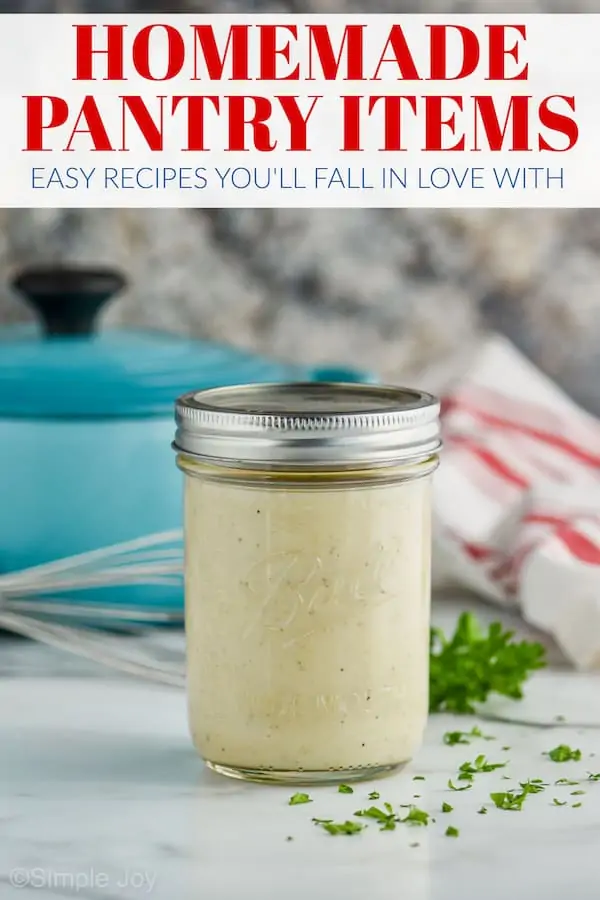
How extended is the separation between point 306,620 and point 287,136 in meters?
0.72

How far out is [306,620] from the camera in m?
0.64

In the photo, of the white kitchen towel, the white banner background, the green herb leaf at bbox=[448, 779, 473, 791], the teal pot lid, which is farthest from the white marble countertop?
the white banner background

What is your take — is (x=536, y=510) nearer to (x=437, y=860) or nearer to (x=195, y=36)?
(x=437, y=860)

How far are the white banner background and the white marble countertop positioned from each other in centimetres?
55

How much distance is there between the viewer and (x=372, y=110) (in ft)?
4.37

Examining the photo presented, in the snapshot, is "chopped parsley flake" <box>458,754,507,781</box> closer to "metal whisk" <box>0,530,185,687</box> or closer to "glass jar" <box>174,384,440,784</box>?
"glass jar" <box>174,384,440,784</box>

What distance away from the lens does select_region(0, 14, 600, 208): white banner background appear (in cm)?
121

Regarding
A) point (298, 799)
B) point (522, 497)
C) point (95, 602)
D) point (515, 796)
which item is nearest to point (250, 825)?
point (298, 799)

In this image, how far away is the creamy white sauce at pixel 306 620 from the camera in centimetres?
64

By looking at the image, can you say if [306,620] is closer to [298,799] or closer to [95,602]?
[298,799]

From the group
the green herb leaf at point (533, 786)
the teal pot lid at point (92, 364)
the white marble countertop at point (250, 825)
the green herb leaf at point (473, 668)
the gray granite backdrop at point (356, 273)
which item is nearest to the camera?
the white marble countertop at point (250, 825)

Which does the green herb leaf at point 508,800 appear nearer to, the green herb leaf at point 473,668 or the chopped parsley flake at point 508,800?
the chopped parsley flake at point 508,800

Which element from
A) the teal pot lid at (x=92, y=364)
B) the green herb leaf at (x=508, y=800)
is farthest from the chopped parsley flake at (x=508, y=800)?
the teal pot lid at (x=92, y=364)

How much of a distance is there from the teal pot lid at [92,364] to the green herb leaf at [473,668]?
23 centimetres
